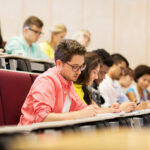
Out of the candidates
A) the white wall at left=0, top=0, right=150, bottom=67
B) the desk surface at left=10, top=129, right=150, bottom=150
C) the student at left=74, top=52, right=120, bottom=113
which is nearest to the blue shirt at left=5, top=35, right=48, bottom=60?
the student at left=74, top=52, right=120, bottom=113

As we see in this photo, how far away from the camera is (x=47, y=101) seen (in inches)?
57.4

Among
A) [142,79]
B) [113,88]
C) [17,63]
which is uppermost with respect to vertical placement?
[17,63]

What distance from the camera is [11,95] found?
1566 millimetres

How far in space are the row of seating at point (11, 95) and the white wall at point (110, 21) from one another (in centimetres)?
320

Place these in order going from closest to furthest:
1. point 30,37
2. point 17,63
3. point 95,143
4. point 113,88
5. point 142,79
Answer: point 95,143
point 17,63
point 113,88
point 30,37
point 142,79

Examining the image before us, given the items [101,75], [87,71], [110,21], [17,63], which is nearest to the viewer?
[87,71]

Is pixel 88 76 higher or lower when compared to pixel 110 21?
lower

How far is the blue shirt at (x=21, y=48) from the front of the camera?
2.87 meters

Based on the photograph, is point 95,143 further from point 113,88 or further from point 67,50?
point 113,88

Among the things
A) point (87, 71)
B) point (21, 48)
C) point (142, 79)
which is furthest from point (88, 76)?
point (142, 79)

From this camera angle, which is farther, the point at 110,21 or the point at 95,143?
the point at 110,21

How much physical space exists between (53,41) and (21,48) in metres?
0.78

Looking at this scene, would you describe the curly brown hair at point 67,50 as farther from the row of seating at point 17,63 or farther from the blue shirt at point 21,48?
the blue shirt at point 21,48

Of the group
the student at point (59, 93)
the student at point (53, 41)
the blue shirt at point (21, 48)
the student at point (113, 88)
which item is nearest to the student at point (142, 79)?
the student at point (113, 88)
